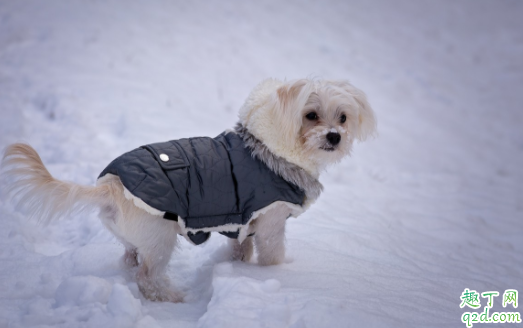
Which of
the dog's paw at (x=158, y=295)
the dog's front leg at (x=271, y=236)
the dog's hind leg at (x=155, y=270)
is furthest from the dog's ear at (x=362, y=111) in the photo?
the dog's paw at (x=158, y=295)

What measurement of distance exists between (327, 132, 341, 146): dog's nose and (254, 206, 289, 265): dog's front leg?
0.50 m

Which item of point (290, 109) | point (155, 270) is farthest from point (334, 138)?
point (155, 270)

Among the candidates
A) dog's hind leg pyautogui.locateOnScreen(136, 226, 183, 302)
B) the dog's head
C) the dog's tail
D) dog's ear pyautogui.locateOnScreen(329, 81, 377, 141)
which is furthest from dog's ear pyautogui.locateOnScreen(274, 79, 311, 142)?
the dog's tail

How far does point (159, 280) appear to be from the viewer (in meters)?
2.24

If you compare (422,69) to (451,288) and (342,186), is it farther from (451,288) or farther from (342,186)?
(451,288)

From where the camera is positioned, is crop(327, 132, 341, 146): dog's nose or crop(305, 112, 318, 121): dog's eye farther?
crop(305, 112, 318, 121): dog's eye

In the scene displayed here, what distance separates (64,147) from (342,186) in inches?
122

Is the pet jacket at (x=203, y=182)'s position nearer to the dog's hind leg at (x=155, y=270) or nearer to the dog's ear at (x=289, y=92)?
the dog's hind leg at (x=155, y=270)

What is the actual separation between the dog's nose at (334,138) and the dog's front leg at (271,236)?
497 mm

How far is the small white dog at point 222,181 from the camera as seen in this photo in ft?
6.84

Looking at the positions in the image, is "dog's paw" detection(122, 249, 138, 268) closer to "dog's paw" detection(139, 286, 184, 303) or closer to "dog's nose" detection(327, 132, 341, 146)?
"dog's paw" detection(139, 286, 184, 303)

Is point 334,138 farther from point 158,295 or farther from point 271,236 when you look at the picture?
point 158,295

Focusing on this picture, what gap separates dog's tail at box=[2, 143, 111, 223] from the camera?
2.02 metres

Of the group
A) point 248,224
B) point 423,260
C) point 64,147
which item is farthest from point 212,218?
point 64,147
